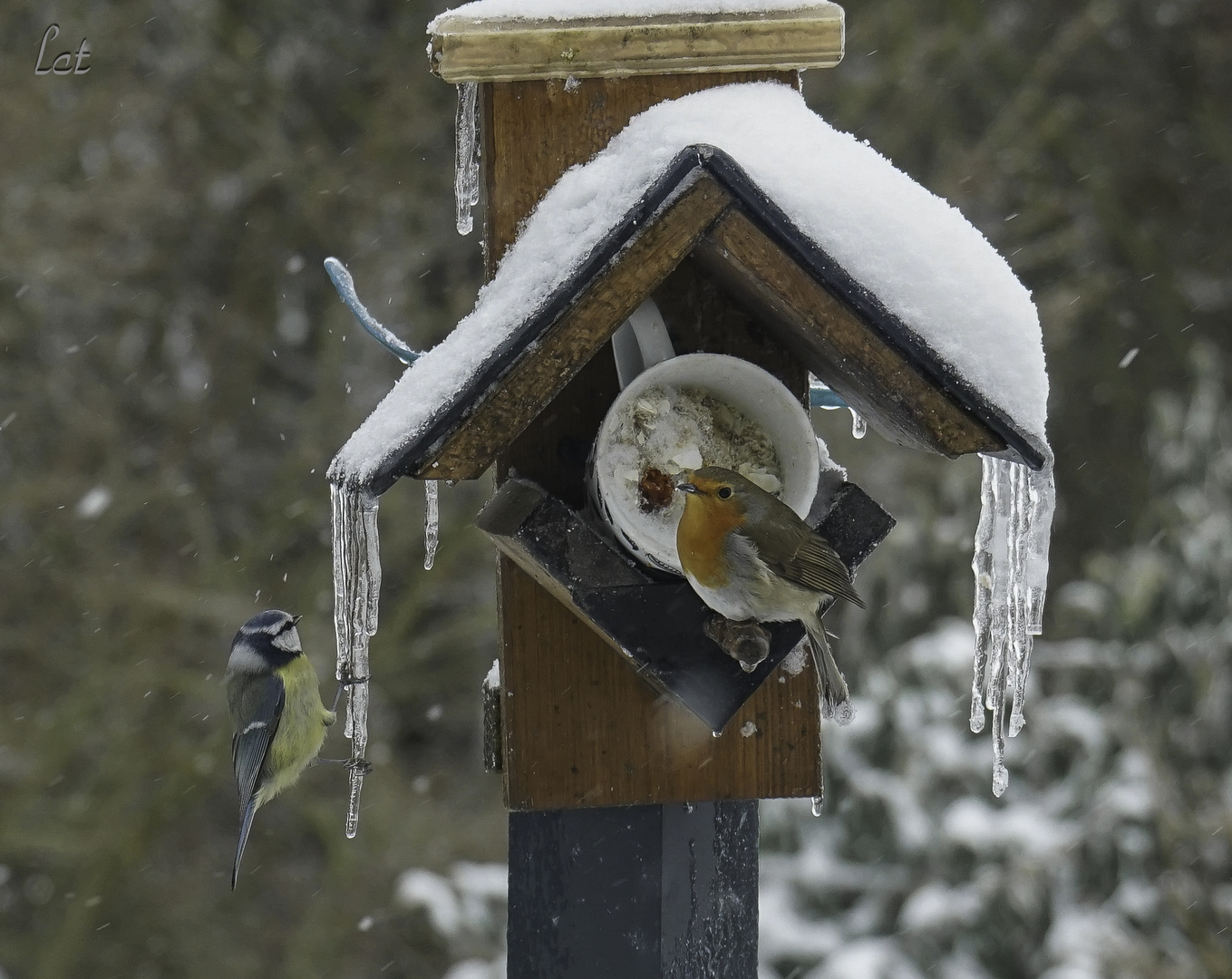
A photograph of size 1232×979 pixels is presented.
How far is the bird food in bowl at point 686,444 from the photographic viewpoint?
2188mm

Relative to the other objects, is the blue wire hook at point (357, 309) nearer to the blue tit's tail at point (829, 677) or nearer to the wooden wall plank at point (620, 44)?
the wooden wall plank at point (620, 44)

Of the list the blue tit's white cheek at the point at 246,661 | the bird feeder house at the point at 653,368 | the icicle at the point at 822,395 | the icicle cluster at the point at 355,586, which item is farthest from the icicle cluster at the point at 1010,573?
the blue tit's white cheek at the point at 246,661

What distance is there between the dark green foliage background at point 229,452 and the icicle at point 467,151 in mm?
2751

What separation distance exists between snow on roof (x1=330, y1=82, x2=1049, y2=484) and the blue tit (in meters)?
A: 1.73

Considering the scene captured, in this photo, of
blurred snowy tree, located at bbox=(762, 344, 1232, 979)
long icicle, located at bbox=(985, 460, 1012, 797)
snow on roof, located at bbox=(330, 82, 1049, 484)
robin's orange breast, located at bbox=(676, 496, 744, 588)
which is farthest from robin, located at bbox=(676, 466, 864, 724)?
blurred snowy tree, located at bbox=(762, 344, 1232, 979)

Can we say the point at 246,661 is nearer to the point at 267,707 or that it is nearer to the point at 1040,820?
the point at 267,707

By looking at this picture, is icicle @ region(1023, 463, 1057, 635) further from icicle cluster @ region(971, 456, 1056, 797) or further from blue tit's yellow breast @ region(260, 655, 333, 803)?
blue tit's yellow breast @ region(260, 655, 333, 803)

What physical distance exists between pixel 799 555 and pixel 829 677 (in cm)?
23

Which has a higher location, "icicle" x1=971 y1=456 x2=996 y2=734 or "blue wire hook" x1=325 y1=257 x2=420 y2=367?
"blue wire hook" x1=325 y1=257 x2=420 y2=367

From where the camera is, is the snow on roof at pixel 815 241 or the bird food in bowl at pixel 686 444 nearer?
the snow on roof at pixel 815 241

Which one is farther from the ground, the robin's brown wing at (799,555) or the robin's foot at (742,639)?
the robin's brown wing at (799,555)

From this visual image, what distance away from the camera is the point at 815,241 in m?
2.02

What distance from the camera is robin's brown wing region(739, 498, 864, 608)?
214cm

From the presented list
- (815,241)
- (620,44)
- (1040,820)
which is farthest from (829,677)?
(1040,820)
